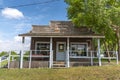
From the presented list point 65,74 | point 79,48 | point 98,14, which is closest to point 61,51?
point 79,48

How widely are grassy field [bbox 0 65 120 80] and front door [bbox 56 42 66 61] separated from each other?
18.1 ft

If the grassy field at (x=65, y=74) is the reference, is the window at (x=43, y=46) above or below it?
above

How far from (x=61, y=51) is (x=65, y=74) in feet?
23.9

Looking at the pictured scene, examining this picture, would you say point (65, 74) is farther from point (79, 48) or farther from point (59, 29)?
point (59, 29)

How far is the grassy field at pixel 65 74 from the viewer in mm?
16328

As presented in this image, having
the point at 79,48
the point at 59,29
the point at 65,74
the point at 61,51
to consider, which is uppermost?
the point at 59,29

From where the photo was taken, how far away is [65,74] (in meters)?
17.2

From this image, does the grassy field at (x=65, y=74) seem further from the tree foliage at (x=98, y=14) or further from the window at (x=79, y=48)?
the tree foliage at (x=98, y=14)

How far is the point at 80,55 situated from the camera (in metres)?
23.9

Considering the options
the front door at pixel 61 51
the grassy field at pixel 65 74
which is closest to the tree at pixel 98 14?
the front door at pixel 61 51

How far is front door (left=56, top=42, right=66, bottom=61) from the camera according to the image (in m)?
24.1

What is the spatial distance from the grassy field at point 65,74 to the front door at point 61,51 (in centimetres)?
552

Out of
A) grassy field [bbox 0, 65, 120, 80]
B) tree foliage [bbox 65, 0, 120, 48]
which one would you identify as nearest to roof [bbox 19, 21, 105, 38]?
tree foliage [bbox 65, 0, 120, 48]

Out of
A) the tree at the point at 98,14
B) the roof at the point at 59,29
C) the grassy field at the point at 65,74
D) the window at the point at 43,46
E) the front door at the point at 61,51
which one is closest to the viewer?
the grassy field at the point at 65,74
